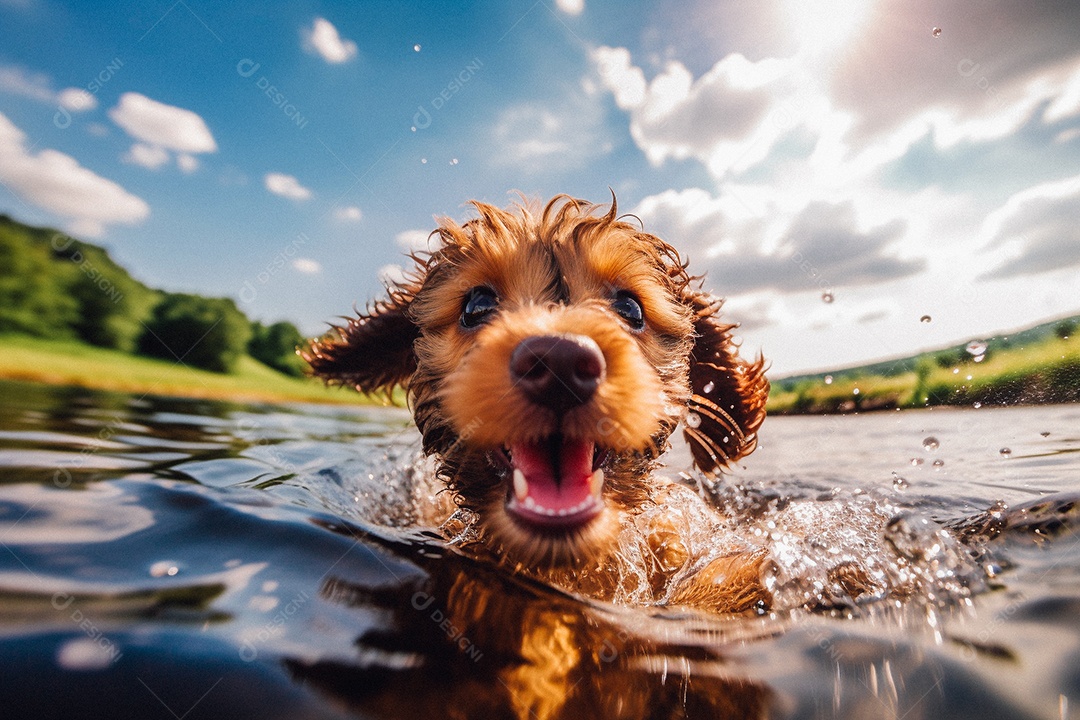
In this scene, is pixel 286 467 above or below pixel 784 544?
below

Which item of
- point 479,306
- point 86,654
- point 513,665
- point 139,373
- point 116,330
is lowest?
point 139,373

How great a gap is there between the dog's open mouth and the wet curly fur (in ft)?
0.24

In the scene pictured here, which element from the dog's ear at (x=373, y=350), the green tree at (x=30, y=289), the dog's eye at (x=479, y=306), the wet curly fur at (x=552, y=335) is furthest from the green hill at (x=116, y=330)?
the dog's eye at (x=479, y=306)

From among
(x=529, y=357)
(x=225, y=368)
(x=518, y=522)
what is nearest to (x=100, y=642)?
(x=518, y=522)

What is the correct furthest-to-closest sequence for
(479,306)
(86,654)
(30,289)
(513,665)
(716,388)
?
(30,289) < (716,388) < (479,306) < (513,665) < (86,654)

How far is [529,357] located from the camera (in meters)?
Result: 2.31

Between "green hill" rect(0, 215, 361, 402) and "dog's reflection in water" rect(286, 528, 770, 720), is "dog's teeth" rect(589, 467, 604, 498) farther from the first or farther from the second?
"green hill" rect(0, 215, 361, 402)

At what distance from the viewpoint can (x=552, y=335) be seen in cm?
229

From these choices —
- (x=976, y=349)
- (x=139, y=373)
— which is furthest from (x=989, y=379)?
(x=139, y=373)

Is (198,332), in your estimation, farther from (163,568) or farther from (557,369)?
(557,369)

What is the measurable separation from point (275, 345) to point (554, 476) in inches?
2027

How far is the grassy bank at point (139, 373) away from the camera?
21.3 m

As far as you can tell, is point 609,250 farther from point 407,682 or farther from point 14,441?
point 14,441

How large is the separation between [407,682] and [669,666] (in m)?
0.81
